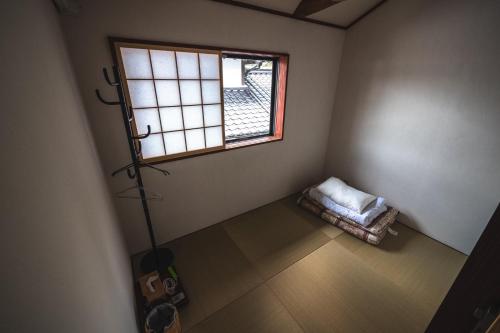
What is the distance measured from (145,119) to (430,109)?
2.91 meters

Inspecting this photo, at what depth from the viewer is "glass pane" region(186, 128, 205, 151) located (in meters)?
2.13

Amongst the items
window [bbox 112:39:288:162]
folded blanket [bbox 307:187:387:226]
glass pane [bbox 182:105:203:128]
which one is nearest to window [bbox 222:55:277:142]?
window [bbox 112:39:288:162]

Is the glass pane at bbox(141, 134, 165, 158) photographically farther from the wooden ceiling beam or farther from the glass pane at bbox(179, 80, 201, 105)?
the wooden ceiling beam

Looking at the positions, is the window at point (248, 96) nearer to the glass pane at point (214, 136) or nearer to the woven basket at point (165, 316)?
the glass pane at point (214, 136)

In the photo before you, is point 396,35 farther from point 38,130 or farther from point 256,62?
point 38,130

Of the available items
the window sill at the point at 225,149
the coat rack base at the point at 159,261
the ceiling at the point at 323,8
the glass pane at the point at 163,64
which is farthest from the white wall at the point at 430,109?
the coat rack base at the point at 159,261

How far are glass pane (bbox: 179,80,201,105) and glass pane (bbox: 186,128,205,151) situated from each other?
0.29m

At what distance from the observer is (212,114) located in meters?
2.19

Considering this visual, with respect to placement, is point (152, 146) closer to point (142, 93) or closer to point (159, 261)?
point (142, 93)

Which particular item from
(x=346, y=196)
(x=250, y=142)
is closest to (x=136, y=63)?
(x=250, y=142)

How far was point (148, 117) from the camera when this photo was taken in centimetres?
186

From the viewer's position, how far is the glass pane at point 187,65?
187 centimetres

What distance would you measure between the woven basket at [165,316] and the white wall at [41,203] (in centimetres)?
44

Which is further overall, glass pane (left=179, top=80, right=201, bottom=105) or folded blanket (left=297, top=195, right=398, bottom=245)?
folded blanket (left=297, top=195, right=398, bottom=245)
